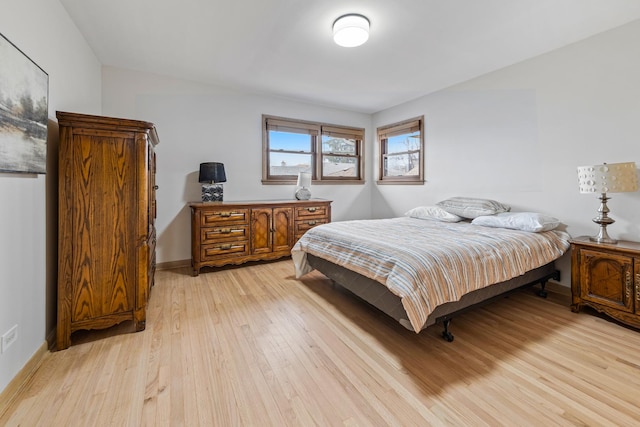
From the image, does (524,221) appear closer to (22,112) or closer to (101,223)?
(101,223)

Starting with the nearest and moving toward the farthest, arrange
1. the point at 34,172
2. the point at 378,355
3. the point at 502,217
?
the point at 34,172 < the point at 378,355 < the point at 502,217

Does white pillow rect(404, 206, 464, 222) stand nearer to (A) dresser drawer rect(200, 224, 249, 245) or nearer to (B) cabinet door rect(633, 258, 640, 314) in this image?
(B) cabinet door rect(633, 258, 640, 314)

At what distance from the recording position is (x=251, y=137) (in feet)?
13.5

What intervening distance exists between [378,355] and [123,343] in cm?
175

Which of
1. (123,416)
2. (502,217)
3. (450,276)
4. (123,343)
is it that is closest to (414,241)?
(450,276)

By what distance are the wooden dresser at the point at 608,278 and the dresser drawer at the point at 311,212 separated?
283cm

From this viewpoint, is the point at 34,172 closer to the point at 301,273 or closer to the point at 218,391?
the point at 218,391

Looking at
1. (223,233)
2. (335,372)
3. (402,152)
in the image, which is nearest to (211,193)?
(223,233)

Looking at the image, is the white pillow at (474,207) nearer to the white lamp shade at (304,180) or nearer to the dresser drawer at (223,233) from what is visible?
the white lamp shade at (304,180)

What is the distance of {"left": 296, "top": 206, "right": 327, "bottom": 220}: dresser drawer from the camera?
3996mm

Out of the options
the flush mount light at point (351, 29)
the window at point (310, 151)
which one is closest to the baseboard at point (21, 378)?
the window at point (310, 151)

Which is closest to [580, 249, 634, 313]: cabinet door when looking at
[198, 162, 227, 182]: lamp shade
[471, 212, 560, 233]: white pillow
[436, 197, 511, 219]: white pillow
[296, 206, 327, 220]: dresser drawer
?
[471, 212, 560, 233]: white pillow

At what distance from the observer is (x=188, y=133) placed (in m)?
3.67

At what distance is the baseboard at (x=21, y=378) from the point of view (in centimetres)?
136
